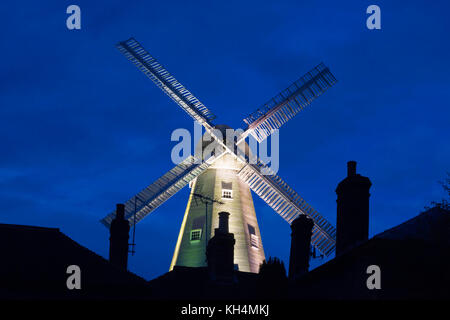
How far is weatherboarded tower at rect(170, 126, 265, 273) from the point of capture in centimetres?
4350

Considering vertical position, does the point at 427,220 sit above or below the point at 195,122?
below

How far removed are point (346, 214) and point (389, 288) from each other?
6.70 metres

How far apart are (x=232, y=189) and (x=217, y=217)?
2.45 metres

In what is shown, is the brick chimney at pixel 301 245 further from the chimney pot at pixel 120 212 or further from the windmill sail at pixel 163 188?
the windmill sail at pixel 163 188

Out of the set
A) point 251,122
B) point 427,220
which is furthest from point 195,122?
point 427,220

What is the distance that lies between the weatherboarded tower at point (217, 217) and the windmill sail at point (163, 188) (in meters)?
0.59

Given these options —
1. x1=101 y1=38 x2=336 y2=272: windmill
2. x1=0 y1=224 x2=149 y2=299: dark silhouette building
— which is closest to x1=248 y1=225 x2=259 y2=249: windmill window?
x1=101 y1=38 x2=336 y2=272: windmill

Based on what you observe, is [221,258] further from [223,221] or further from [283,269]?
[283,269]

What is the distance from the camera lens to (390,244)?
2973 centimetres

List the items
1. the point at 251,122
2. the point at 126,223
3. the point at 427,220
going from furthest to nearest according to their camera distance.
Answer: the point at 251,122
the point at 126,223
the point at 427,220

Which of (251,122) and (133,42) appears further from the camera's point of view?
(133,42)

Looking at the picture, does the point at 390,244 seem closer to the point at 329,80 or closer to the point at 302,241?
the point at 302,241
